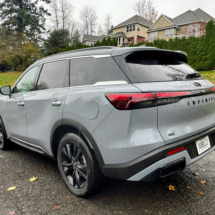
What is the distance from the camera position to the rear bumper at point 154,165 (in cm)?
195

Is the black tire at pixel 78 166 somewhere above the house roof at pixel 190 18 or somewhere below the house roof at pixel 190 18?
below

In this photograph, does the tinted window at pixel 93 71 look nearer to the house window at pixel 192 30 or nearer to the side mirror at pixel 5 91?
the side mirror at pixel 5 91

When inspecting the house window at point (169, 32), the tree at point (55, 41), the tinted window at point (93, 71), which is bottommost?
the tinted window at point (93, 71)

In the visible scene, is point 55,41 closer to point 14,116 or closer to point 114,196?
point 14,116

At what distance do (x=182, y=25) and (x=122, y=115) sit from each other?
1757 inches

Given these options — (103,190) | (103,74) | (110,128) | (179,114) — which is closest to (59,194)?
(103,190)

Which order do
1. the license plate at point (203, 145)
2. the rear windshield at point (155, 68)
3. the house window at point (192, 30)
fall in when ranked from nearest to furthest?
the rear windshield at point (155, 68)
the license plate at point (203, 145)
the house window at point (192, 30)

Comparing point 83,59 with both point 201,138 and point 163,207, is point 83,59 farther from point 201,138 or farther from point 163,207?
point 163,207

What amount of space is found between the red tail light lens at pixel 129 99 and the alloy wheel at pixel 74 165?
78cm

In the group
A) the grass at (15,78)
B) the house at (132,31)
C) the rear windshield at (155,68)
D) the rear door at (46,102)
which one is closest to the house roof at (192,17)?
the house at (132,31)

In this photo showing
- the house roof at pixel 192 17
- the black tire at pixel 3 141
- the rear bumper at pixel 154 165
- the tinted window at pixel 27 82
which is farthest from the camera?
the house roof at pixel 192 17

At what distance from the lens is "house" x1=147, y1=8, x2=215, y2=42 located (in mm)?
39375

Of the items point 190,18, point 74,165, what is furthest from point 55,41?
point 74,165

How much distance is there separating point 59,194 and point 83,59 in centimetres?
172
